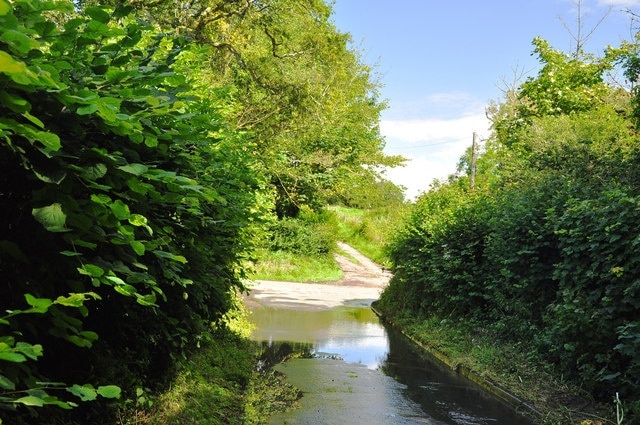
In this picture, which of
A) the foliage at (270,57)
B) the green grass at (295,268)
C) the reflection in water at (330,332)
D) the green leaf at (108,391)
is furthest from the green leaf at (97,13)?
the green grass at (295,268)

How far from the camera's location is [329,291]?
3030cm

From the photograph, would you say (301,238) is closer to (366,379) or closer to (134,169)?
(366,379)

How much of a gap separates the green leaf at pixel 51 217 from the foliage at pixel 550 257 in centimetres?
689

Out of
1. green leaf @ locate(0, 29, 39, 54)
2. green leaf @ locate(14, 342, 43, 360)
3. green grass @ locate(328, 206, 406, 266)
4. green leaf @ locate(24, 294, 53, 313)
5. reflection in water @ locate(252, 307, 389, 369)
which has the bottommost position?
reflection in water @ locate(252, 307, 389, 369)

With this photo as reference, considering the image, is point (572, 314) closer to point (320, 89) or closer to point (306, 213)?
point (320, 89)

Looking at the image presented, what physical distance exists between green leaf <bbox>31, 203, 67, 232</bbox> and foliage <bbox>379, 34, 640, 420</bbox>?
6886mm

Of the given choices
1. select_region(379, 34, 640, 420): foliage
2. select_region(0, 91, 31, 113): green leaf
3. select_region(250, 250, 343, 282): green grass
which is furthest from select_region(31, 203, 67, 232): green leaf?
select_region(250, 250, 343, 282): green grass

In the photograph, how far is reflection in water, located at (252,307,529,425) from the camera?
29.8 feet

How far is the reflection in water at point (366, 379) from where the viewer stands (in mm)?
9089

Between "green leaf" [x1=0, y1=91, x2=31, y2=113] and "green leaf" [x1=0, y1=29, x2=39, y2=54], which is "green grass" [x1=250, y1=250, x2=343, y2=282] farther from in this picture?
"green leaf" [x1=0, y1=29, x2=39, y2=54]

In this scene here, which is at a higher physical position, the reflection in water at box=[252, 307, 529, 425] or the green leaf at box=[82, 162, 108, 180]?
the green leaf at box=[82, 162, 108, 180]

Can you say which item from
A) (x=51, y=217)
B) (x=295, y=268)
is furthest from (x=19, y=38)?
(x=295, y=268)

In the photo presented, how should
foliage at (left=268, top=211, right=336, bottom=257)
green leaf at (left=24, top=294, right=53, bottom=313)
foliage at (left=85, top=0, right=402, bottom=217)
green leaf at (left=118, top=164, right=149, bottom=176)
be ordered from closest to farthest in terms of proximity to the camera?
green leaf at (left=24, top=294, right=53, bottom=313)
green leaf at (left=118, top=164, right=149, bottom=176)
foliage at (left=85, top=0, right=402, bottom=217)
foliage at (left=268, top=211, right=336, bottom=257)

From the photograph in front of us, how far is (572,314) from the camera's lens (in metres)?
8.98
